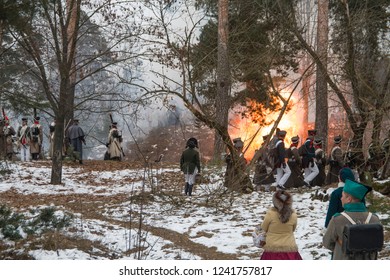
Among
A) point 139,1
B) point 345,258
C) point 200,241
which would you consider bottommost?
point 200,241

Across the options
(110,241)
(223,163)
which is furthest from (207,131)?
(110,241)

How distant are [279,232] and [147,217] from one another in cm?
675

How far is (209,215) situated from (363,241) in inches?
308

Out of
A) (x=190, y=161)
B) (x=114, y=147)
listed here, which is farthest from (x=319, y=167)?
(x=114, y=147)

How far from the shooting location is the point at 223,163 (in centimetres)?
1647

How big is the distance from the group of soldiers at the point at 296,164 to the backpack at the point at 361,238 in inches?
396

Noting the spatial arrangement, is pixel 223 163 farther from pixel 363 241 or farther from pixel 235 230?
pixel 363 241

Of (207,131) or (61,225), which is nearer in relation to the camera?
(61,225)

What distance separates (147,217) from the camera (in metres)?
12.9

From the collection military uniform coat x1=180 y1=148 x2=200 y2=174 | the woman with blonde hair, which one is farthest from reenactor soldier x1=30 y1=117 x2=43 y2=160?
the woman with blonde hair

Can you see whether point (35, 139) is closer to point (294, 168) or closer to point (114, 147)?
point (114, 147)

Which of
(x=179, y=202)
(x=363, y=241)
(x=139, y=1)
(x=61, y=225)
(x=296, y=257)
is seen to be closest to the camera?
(x=363, y=241)

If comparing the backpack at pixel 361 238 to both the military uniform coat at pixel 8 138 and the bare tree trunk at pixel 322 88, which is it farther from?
the military uniform coat at pixel 8 138

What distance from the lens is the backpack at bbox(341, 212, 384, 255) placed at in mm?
5324
